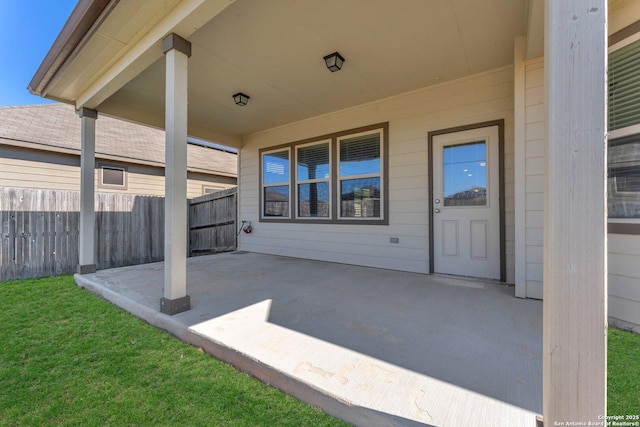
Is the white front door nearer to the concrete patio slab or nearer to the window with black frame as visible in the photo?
the concrete patio slab

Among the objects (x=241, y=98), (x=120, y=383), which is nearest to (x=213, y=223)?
(x=241, y=98)

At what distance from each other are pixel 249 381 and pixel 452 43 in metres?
3.62

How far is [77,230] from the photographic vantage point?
504 centimetres

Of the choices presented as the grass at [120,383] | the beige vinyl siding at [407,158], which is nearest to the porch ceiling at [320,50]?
the beige vinyl siding at [407,158]

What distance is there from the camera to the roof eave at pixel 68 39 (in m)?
2.48

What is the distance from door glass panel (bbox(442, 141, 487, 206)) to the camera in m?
3.64

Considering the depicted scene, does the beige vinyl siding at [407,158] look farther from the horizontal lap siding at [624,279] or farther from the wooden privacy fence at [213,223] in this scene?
the wooden privacy fence at [213,223]

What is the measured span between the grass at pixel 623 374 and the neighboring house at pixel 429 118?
30 cm

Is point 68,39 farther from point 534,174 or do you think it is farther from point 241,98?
point 534,174

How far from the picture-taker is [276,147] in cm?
592

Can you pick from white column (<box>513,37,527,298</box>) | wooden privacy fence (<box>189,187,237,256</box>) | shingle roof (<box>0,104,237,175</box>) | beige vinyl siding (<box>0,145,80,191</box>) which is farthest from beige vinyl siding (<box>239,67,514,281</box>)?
beige vinyl siding (<box>0,145,80,191</box>)

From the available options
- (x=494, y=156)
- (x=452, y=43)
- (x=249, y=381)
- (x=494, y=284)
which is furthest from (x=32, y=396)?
(x=494, y=156)

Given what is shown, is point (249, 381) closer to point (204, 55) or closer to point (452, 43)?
point (204, 55)

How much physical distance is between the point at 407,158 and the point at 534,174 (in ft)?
5.37
